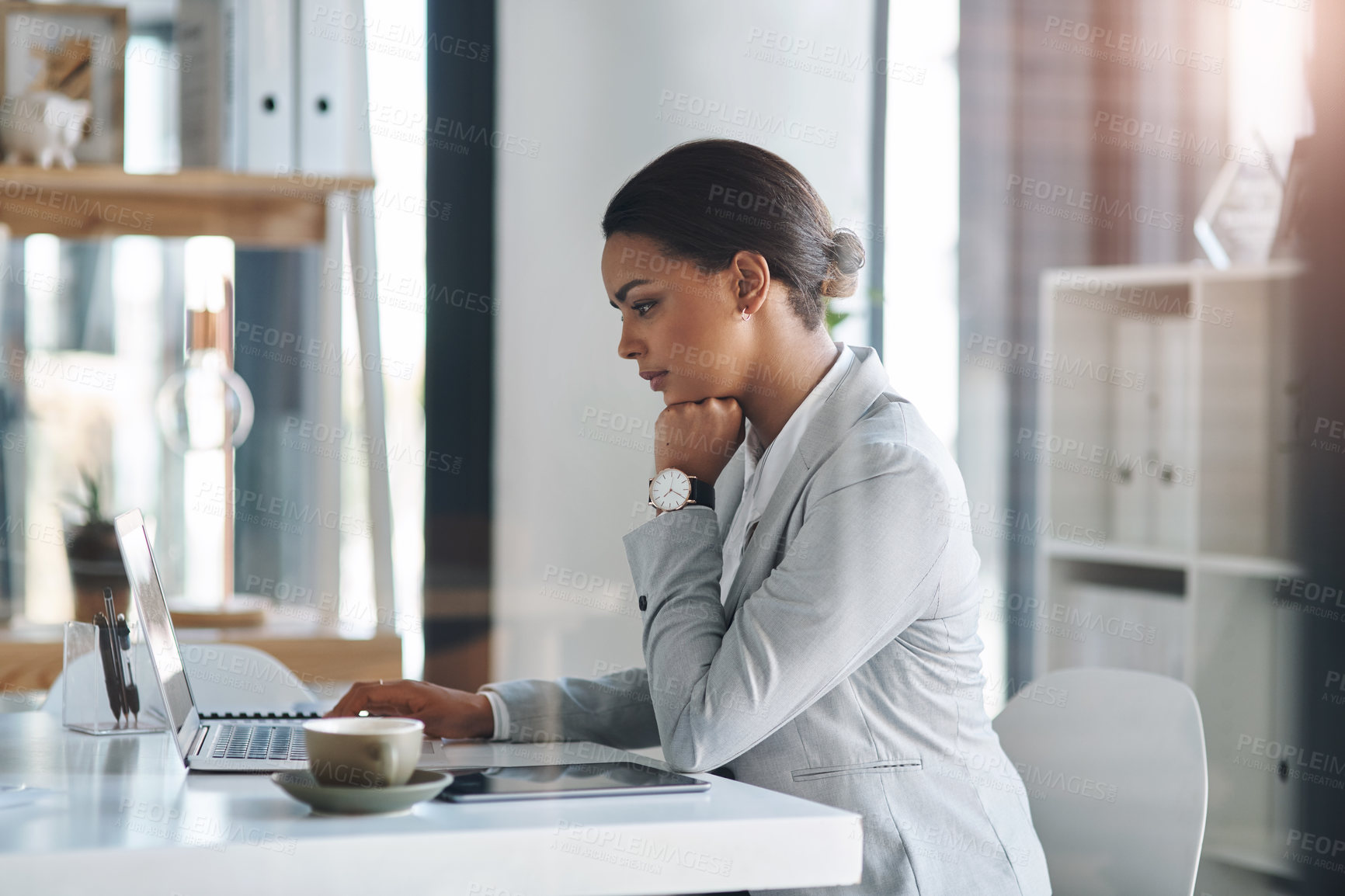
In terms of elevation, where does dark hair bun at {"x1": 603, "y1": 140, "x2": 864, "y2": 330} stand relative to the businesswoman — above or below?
above

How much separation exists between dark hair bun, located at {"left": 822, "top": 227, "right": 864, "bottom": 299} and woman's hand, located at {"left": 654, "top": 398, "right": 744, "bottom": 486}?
0.54 ft

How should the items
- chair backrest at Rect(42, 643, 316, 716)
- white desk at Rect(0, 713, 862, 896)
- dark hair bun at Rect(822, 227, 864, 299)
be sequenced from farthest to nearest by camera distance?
1. chair backrest at Rect(42, 643, 316, 716)
2. dark hair bun at Rect(822, 227, 864, 299)
3. white desk at Rect(0, 713, 862, 896)

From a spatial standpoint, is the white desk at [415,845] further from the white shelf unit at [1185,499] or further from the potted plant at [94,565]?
the white shelf unit at [1185,499]

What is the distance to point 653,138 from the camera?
2332 mm

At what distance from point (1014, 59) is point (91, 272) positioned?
6.37 feet

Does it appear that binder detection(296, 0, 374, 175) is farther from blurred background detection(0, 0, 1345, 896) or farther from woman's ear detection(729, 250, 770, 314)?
woman's ear detection(729, 250, 770, 314)

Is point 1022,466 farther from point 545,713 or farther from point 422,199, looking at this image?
point 545,713

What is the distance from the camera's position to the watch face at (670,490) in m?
1.21

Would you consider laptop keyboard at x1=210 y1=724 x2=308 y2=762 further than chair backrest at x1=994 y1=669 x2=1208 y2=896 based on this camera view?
No

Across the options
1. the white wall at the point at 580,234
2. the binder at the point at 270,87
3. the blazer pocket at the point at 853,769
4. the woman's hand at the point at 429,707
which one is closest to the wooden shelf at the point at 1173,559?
the white wall at the point at 580,234

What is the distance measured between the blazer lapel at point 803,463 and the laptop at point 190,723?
0.32m

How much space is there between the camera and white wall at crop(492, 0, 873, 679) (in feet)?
7.61

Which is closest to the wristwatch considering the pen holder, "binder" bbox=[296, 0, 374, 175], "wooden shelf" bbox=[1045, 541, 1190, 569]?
the pen holder

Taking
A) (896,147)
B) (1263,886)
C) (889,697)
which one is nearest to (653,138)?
(896,147)
